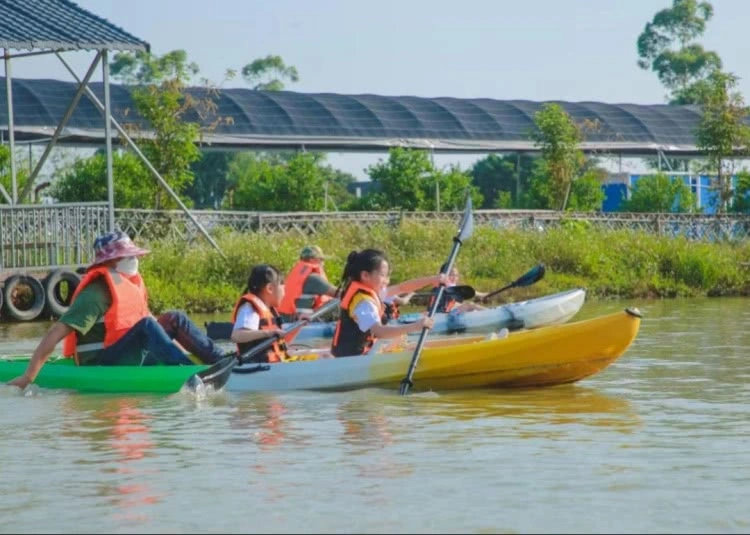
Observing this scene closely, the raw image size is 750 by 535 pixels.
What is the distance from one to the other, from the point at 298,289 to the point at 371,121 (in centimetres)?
1872

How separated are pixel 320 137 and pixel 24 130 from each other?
Answer: 6349 mm

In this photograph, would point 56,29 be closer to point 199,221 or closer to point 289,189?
point 199,221

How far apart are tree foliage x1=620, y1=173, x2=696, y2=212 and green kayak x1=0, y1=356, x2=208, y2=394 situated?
71.4 ft

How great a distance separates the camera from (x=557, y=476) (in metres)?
7.41

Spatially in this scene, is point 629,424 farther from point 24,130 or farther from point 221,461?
point 24,130

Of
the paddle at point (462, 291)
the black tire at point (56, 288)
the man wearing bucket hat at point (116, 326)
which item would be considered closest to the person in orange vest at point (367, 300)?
the man wearing bucket hat at point (116, 326)

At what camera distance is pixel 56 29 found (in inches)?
689

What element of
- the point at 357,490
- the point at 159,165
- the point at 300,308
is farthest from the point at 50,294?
the point at 357,490

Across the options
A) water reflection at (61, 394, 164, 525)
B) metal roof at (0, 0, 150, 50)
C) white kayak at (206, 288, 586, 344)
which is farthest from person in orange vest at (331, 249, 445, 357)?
metal roof at (0, 0, 150, 50)

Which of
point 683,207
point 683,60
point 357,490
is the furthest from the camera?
point 683,60

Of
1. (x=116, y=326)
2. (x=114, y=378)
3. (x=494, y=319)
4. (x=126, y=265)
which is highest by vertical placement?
(x=126, y=265)

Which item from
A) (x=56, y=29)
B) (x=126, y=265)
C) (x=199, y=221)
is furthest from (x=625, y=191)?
(x=126, y=265)

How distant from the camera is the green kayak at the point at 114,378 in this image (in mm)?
10648

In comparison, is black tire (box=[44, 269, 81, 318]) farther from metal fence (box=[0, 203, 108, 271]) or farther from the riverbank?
the riverbank
